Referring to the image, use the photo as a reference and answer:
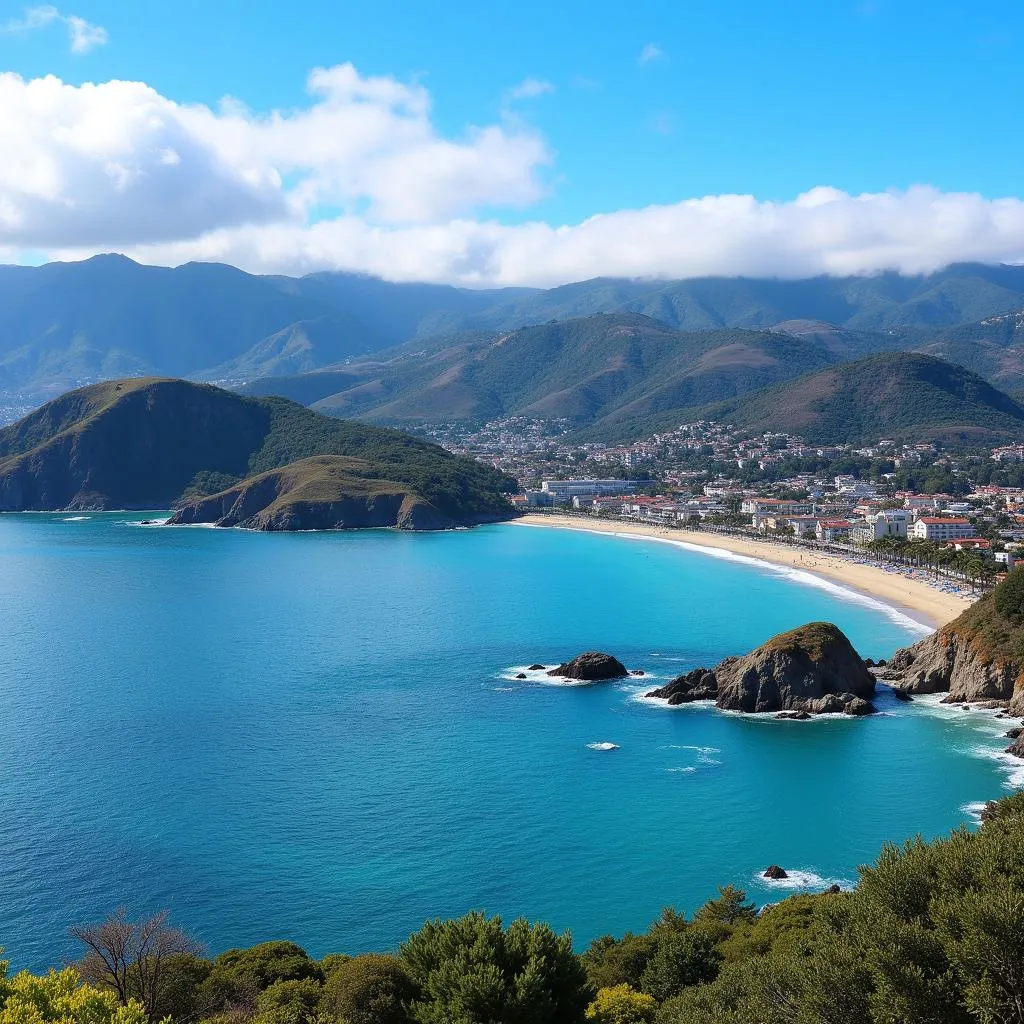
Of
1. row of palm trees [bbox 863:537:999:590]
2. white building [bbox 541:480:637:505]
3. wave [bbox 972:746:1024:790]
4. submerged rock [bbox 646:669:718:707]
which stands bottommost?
wave [bbox 972:746:1024:790]

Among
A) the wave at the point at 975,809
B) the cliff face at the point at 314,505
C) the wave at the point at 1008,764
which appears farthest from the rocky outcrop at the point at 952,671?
the cliff face at the point at 314,505

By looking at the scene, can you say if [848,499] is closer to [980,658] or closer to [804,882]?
[980,658]

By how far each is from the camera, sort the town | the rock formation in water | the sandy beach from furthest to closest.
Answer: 1. the town
2. the sandy beach
3. the rock formation in water

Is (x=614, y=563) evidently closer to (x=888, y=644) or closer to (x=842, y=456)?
(x=888, y=644)

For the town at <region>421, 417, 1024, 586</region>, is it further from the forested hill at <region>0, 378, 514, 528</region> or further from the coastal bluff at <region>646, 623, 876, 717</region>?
the coastal bluff at <region>646, 623, 876, 717</region>

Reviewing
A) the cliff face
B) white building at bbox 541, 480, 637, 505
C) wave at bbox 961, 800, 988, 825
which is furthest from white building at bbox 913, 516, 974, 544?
wave at bbox 961, 800, 988, 825

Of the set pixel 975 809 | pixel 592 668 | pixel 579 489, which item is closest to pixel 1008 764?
pixel 975 809

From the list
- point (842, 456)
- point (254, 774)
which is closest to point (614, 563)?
point (254, 774)
